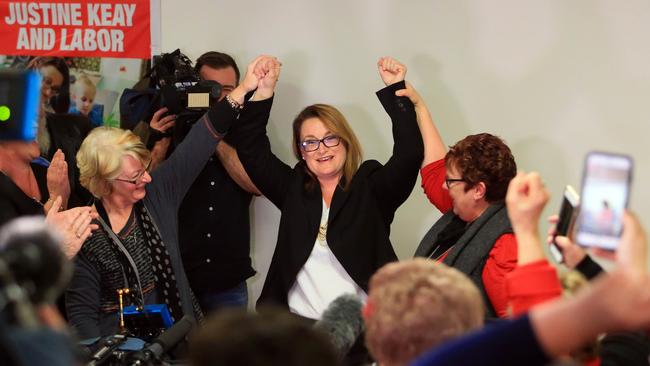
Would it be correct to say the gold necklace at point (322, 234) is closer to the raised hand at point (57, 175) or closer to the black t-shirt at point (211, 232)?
the black t-shirt at point (211, 232)

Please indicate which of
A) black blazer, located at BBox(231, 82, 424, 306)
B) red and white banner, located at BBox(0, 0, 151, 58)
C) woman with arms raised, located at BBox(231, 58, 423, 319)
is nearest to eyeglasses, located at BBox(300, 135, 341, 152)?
woman with arms raised, located at BBox(231, 58, 423, 319)

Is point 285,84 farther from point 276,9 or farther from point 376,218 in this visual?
point 376,218

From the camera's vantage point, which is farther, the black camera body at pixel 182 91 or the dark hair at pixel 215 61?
the dark hair at pixel 215 61

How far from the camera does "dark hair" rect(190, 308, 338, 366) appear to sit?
1.16m

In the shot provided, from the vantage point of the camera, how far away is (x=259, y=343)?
1.17 meters

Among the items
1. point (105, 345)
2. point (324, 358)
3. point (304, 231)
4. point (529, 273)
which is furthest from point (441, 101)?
point (324, 358)

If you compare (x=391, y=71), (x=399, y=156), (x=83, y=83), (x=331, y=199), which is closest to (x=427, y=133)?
(x=399, y=156)

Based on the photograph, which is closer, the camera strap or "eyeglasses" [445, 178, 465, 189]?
"eyeglasses" [445, 178, 465, 189]

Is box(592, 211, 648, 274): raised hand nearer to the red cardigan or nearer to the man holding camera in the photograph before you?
the red cardigan

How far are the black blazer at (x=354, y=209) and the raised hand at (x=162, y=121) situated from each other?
51 centimetres

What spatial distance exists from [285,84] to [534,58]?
3.46 ft

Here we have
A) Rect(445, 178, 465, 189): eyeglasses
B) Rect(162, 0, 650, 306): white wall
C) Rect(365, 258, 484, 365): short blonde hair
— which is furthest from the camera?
Rect(162, 0, 650, 306): white wall

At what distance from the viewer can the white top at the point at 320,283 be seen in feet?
9.87

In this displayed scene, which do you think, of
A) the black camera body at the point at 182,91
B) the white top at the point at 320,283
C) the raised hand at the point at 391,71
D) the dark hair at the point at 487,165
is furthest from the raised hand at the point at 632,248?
the black camera body at the point at 182,91
